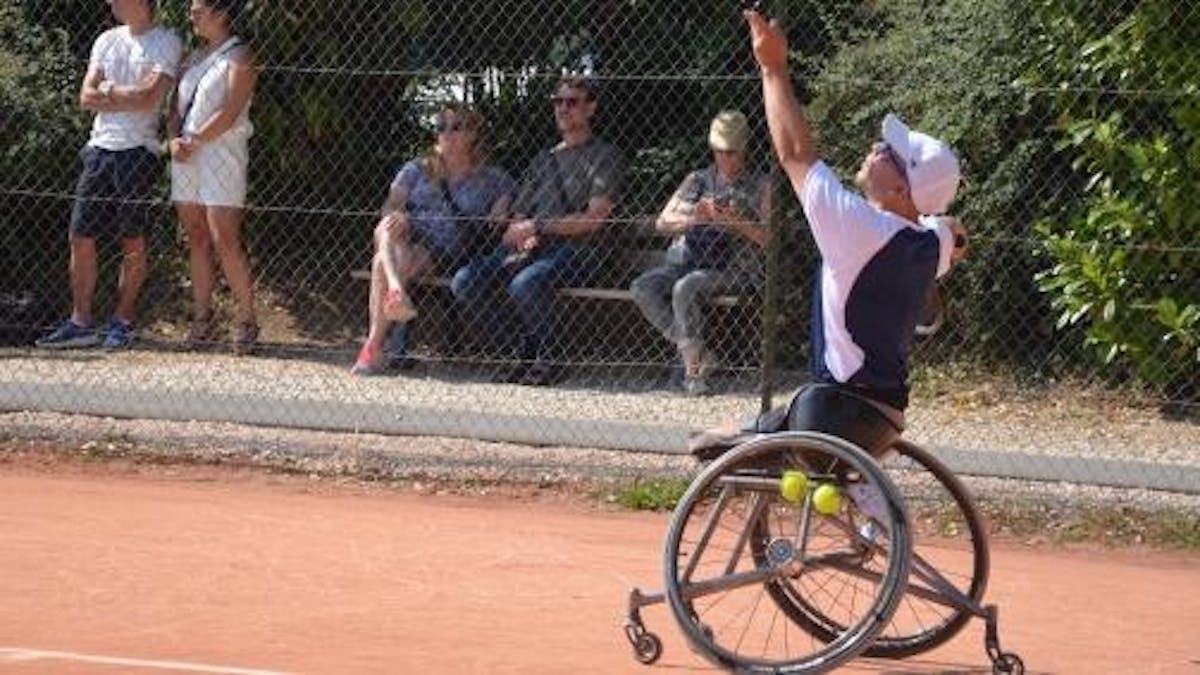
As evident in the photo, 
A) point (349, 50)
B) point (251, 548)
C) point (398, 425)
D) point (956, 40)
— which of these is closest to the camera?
point (251, 548)

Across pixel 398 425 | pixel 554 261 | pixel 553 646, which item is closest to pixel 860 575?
pixel 553 646

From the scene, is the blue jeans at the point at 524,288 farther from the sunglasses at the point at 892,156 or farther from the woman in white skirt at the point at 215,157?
the sunglasses at the point at 892,156

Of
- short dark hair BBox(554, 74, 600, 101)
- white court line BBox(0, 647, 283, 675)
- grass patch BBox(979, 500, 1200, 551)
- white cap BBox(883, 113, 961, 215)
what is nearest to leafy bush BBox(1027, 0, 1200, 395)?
grass patch BBox(979, 500, 1200, 551)

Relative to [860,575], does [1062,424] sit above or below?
below

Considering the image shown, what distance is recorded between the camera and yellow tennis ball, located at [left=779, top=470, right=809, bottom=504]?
693 cm

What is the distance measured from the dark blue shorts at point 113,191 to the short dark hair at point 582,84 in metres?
2.16

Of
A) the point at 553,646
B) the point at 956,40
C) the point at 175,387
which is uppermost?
the point at 956,40

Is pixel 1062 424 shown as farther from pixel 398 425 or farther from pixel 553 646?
pixel 553 646

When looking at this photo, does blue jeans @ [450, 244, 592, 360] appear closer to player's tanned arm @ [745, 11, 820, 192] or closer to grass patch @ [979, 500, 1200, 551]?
grass patch @ [979, 500, 1200, 551]

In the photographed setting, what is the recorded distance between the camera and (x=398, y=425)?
11.6 meters

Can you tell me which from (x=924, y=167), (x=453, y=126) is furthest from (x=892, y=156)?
(x=453, y=126)

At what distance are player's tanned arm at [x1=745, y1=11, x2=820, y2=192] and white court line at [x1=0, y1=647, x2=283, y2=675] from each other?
201cm

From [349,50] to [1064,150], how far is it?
3.82 m

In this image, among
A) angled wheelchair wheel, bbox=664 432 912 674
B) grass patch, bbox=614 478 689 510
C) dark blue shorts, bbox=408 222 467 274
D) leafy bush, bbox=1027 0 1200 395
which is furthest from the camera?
dark blue shorts, bbox=408 222 467 274
